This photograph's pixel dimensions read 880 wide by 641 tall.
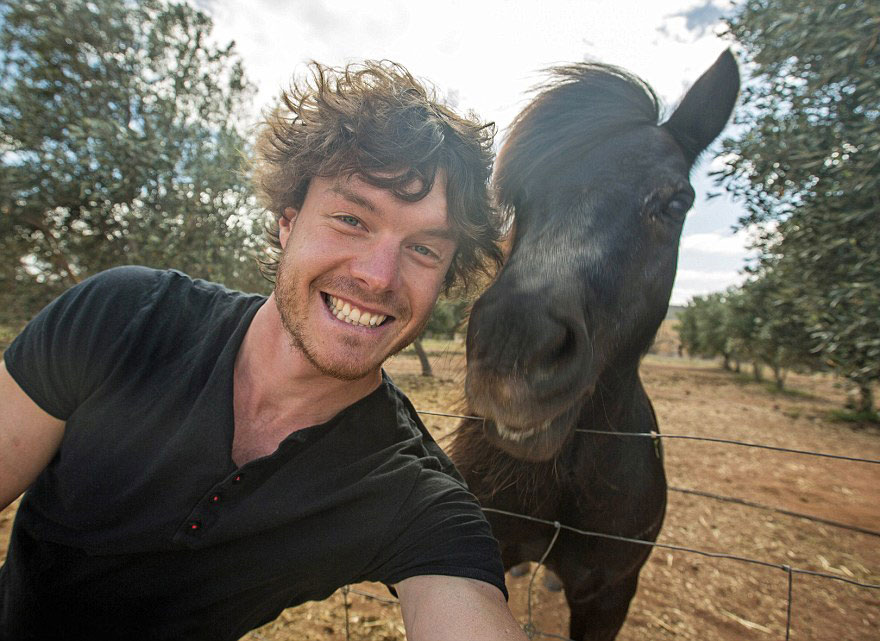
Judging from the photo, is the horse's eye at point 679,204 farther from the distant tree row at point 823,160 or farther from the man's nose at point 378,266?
the distant tree row at point 823,160

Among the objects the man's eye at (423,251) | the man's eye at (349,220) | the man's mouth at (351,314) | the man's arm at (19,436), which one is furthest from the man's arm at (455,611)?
the man's arm at (19,436)

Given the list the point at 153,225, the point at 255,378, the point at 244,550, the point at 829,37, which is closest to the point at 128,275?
the point at 255,378

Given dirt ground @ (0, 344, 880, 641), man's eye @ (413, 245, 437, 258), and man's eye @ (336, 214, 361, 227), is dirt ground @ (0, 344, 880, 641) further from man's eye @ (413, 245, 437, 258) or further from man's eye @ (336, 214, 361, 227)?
man's eye @ (336, 214, 361, 227)

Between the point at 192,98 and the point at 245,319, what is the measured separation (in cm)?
862

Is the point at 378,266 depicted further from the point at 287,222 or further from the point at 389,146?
the point at 287,222

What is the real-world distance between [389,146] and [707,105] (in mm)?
1488

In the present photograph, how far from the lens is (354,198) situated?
1.53 metres

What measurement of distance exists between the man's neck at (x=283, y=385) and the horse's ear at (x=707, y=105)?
1751mm

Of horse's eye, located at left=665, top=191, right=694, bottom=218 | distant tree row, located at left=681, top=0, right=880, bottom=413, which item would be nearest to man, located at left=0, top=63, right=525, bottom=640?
horse's eye, located at left=665, top=191, right=694, bottom=218

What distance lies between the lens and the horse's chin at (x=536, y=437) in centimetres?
131

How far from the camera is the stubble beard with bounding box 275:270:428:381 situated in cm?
144

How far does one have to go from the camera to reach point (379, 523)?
4.37 ft

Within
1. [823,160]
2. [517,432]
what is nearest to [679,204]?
[517,432]

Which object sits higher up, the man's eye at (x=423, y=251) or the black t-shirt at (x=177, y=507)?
the man's eye at (x=423, y=251)
